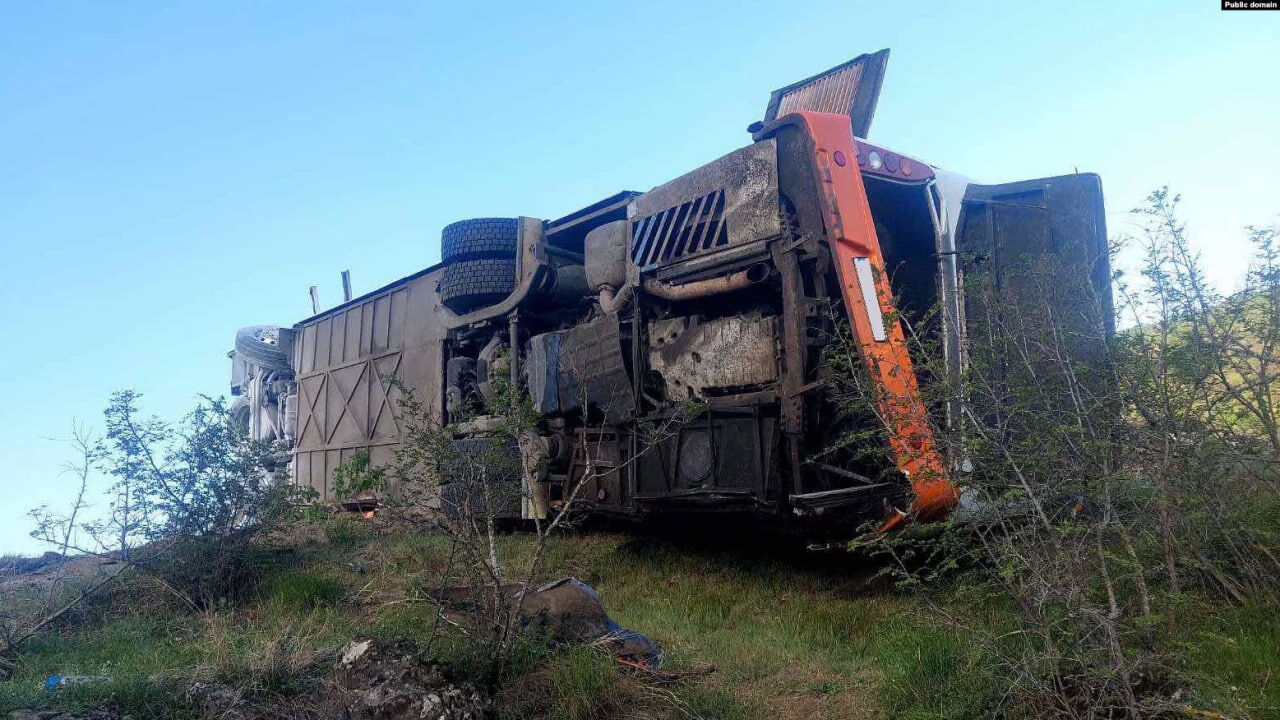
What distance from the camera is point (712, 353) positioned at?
6293mm

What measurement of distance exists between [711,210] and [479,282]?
3.74 metres

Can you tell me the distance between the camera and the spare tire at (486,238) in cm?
938

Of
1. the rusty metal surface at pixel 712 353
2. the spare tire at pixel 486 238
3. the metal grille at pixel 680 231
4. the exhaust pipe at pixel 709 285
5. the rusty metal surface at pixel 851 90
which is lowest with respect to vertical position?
the rusty metal surface at pixel 712 353

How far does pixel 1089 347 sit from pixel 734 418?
8.32 ft

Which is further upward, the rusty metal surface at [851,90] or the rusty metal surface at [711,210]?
the rusty metal surface at [851,90]

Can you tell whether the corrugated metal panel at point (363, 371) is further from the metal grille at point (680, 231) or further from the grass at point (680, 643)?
the metal grille at point (680, 231)

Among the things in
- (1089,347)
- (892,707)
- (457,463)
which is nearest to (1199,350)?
(1089,347)

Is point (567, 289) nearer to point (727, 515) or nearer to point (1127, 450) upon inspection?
point (727, 515)

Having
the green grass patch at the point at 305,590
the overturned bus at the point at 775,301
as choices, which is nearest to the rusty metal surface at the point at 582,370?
the overturned bus at the point at 775,301

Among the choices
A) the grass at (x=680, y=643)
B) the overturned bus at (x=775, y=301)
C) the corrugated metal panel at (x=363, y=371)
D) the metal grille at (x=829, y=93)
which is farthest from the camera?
the corrugated metal panel at (x=363, y=371)

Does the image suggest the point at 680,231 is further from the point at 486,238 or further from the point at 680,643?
the point at 486,238

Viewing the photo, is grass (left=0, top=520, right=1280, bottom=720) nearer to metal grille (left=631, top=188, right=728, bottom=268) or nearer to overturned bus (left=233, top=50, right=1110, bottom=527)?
overturned bus (left=233, top=50, right=1110, bottom=527)

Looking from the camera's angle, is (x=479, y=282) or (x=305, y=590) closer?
(x=305, y=590)

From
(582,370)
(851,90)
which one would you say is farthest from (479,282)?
(851,90)
